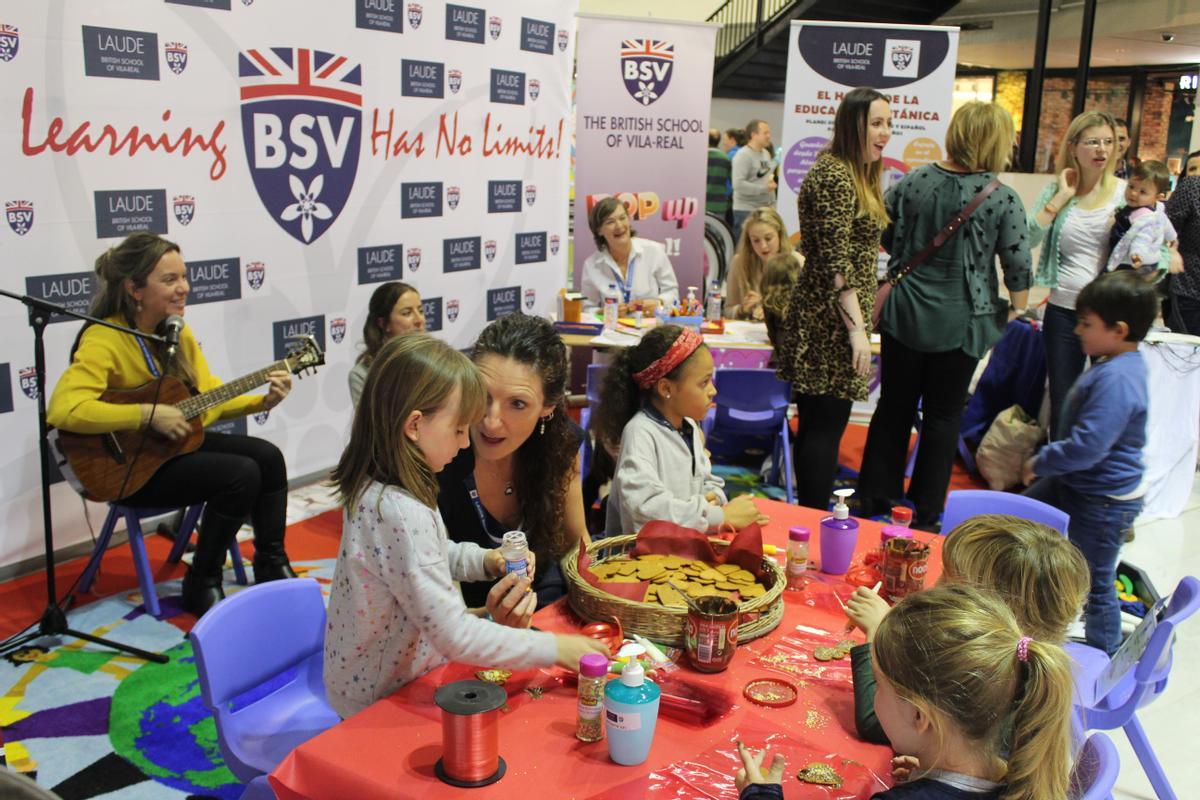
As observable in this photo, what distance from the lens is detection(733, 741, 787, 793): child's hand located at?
1556 mm

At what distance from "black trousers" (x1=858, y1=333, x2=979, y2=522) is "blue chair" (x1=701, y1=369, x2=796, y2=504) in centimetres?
44

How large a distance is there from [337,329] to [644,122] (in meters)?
3.02

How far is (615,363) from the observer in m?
2.95

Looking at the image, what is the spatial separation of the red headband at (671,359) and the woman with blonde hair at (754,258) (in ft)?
10.3

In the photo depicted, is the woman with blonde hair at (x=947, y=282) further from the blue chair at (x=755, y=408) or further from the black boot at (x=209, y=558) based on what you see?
the black boot at (x=209, y=558)

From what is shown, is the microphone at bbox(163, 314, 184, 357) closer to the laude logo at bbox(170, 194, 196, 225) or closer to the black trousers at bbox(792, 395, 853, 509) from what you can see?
the laude logo at bbox(170, 194, 196, 225)

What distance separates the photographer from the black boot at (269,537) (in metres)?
4.06

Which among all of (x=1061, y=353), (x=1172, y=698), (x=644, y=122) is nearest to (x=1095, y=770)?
(x=1172, y=698)

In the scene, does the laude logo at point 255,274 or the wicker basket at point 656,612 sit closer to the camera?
the wicker basket at point 656,612

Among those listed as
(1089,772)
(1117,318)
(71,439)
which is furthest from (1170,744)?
A: (71,439)

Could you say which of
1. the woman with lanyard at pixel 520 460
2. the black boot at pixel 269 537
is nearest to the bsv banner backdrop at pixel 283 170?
the black boot at pixel 269 537

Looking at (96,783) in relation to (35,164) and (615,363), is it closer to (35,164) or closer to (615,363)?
(615,363)

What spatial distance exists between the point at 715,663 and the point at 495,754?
1.64ft

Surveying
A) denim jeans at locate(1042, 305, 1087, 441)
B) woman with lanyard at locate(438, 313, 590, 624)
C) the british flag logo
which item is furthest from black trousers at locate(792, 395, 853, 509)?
the british flag logo
